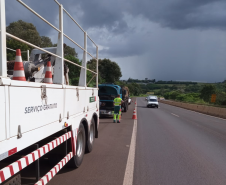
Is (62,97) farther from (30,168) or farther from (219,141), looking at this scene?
(219,141)

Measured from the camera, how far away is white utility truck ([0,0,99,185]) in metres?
2.38

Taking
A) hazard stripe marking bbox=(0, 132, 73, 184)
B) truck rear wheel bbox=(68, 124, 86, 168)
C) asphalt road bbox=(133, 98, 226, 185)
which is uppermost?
hazard stripe marking bbox=(0, 132, 73, 184)

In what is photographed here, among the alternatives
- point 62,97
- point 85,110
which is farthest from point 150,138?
point 62,97

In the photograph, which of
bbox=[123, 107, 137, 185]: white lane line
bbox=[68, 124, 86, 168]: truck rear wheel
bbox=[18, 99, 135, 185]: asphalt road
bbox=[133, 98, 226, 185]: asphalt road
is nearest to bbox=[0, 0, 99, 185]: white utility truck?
bbox=[68, 124, 86, 168]: truck rear wheel

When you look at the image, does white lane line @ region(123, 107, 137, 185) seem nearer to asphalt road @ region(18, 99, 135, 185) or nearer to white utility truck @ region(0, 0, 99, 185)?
asphalt road @ region(18, 99, 135, 185)

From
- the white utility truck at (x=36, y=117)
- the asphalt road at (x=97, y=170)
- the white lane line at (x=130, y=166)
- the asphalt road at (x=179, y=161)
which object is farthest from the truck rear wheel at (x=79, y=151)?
the asphalt road at (x=179, y=161)

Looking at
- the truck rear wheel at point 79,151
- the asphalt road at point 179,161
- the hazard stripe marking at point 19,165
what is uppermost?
the hazard stripe marking at point 19,165

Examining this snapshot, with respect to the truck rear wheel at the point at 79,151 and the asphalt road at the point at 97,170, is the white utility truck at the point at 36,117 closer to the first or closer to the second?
the truck rear wheel at the point at 79,151

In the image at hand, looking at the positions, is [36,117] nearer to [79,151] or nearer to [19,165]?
[19,165]

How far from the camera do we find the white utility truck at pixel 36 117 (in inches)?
93.7

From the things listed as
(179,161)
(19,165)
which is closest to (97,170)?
(179,161)

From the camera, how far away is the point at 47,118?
337cm

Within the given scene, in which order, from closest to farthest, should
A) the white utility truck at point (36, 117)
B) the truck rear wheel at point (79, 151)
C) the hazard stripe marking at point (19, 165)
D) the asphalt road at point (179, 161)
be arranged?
1. the hazard stripe marking at point (19, 165)
2. the white utility truck at point (36, 117)
3. the asphalt road at point (179, 161)
4. the truck rear wheel at point (79, 151)

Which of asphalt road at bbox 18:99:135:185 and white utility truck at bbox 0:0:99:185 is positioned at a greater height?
white utility truck at bbox 0:0:99:185
